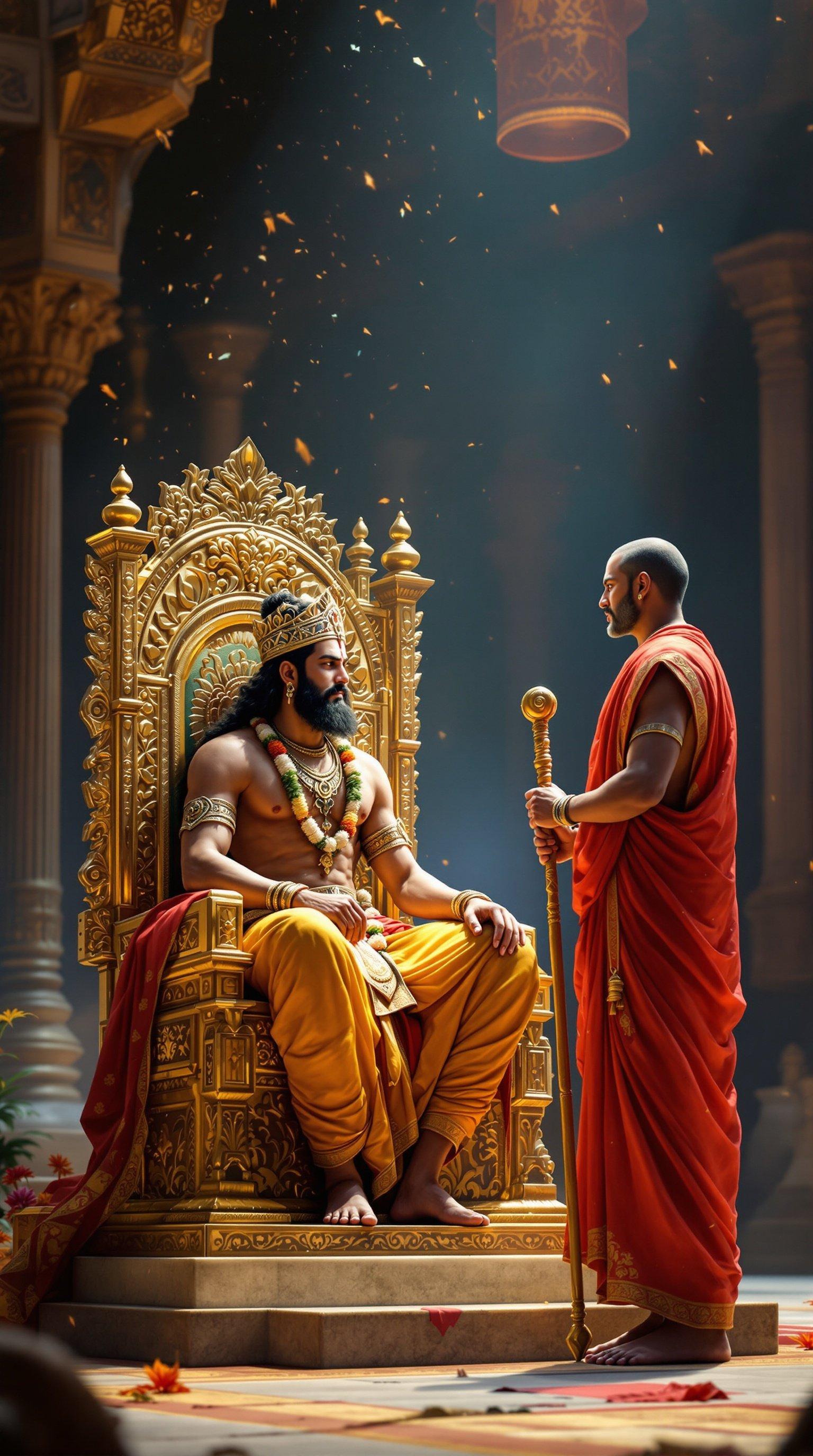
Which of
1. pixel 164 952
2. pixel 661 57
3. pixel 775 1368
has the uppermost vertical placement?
pixel 661 57

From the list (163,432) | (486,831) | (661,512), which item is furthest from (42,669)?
(661,512)

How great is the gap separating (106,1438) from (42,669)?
5166mm

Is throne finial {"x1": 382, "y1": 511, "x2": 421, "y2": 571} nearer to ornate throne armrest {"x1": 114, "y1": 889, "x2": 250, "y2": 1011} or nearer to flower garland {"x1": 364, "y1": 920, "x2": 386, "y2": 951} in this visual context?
flower garland {"x1": 364, "y1": 920, "x2": 386, "y2": 951}

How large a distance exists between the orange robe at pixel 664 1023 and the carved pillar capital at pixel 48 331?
354 centimetres

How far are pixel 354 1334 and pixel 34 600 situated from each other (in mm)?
3775

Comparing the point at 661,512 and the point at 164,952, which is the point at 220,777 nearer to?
the point at 164,952

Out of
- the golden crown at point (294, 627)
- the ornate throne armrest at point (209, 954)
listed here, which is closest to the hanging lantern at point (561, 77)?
the golden crown at point (294, 627)

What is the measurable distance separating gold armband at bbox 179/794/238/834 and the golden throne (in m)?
0.19

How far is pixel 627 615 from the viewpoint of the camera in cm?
353

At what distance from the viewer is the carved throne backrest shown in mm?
4109

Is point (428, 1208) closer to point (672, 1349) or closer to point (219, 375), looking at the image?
point (672, 1349)

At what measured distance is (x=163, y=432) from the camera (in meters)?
6.86

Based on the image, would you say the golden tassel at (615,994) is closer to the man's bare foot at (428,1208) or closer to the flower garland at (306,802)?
the man's bare foot at (428,1208)

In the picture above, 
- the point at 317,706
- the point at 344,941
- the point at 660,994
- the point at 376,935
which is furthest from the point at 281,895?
the point at 660,994
